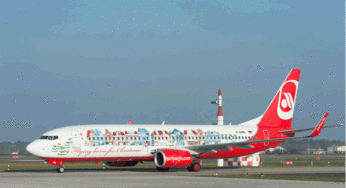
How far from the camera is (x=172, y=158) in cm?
3809

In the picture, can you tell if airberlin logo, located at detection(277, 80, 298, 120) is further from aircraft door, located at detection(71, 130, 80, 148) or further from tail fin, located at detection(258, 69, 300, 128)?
aircraft door, located at detection(71, 130, 80, 148)

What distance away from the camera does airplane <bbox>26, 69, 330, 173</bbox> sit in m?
37.2

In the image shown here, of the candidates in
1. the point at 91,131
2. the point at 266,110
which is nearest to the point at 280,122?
the point at 266,110

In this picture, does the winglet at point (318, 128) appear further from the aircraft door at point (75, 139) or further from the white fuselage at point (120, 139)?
the aircraft door at point (75, 139)

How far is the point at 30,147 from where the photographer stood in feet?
119

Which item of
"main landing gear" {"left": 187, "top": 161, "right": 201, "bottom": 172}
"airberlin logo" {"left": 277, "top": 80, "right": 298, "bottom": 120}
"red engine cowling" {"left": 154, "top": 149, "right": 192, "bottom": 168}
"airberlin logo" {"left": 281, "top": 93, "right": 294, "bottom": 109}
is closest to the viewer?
"red engine cowling" {"left": 154, "top": 149, "right": 192, "bottom": 168}

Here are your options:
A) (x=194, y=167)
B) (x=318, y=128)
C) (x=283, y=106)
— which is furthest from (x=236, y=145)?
(x=283, y=106)

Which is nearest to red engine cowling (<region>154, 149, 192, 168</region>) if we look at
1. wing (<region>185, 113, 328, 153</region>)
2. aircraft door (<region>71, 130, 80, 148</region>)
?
wing (<region>185, 113, 328, 153</region>)

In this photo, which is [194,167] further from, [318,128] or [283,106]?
[283,106]

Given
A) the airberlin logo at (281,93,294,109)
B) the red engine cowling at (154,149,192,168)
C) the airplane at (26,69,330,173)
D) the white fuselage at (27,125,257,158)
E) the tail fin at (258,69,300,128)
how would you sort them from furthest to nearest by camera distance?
the airberlin logo at (281,93,294,109), the tail fin at (258,69,300,128), the red engine cowling at (154,149,192,168), the airplane at (26,69,330,173), the white fuselage at (27,125,257,158)

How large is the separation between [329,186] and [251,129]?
77.7ft

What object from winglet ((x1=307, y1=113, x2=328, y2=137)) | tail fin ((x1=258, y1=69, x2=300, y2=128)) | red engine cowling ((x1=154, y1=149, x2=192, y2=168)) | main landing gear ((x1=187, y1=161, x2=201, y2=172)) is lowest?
main landing gear ((x1=187, y1=161, x2=201, y2=172))

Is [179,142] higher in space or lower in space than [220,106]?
lower

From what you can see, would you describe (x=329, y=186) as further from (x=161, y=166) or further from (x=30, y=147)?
(x=30, y=147)
